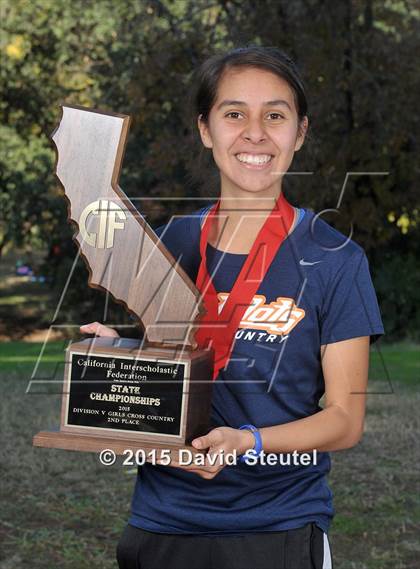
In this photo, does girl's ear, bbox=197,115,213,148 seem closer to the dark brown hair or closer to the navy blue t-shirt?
the dark brown hair

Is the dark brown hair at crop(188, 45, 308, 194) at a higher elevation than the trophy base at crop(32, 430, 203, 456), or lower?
higher

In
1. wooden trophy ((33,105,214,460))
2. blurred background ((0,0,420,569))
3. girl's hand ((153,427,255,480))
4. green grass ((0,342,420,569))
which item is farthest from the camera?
blurred background ((0,0,420,569))

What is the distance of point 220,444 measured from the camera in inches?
84.0

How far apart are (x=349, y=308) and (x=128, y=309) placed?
61 centimetres

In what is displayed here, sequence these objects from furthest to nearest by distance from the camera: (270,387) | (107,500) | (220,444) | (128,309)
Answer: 1. (107,500)
2. (128,309)
3. (270,387)
4. (220,444)

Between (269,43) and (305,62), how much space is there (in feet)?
2.13

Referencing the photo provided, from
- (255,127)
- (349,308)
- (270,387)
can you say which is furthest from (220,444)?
(255,127)

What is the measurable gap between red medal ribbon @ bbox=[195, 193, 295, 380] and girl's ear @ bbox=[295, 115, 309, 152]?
20 centimetres

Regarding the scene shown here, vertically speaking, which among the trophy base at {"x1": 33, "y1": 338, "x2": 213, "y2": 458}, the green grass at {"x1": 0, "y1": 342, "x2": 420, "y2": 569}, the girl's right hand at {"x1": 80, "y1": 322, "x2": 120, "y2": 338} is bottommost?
the green grass at {"x1": 0, "y1": 342, "x2": 420, "y2": 569}

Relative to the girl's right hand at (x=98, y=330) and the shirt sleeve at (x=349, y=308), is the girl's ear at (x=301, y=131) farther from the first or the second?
the girl's right hand at (x=98, y=330)

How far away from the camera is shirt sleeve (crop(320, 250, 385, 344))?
7.44 feet

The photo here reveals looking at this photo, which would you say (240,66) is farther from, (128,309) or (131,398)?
(131,398)

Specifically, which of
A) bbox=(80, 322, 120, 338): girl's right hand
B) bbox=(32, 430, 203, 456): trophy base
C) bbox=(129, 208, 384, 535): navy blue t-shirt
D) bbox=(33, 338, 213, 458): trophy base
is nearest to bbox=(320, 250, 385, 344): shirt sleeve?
bbox=(129, 208, 384, 535): navy blue t-shirt

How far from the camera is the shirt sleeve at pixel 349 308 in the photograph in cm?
227
